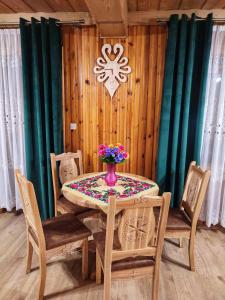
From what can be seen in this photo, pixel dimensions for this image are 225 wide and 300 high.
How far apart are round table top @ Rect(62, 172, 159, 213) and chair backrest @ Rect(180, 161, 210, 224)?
34 cm

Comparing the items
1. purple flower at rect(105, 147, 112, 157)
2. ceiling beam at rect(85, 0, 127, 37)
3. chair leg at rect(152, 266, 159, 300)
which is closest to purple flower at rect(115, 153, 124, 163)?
purple flower at rect(105, 147, 112, 157)

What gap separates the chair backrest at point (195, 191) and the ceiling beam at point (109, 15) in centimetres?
157

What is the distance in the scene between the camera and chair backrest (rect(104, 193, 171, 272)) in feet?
4.58

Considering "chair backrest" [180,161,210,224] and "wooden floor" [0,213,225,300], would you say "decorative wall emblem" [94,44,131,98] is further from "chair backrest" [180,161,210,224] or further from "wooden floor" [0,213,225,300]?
"wooden floor" [0,213,225,300]

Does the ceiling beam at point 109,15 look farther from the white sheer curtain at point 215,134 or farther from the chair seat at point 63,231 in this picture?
the chair seat at point 63,231

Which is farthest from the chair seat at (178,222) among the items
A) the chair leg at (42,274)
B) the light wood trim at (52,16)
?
the light wood trim at (52,16)

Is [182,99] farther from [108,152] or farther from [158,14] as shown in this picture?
[108,152]

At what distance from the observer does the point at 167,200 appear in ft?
4.72

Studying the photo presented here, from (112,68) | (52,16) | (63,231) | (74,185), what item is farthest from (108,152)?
(52,16)

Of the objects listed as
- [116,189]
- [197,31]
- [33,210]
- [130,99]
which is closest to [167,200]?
[116,189]

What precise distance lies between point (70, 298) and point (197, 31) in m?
2.90

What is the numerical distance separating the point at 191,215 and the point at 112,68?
74.8 inches

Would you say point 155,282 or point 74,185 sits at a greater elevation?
point 74,185

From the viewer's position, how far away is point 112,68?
2.85 metres
